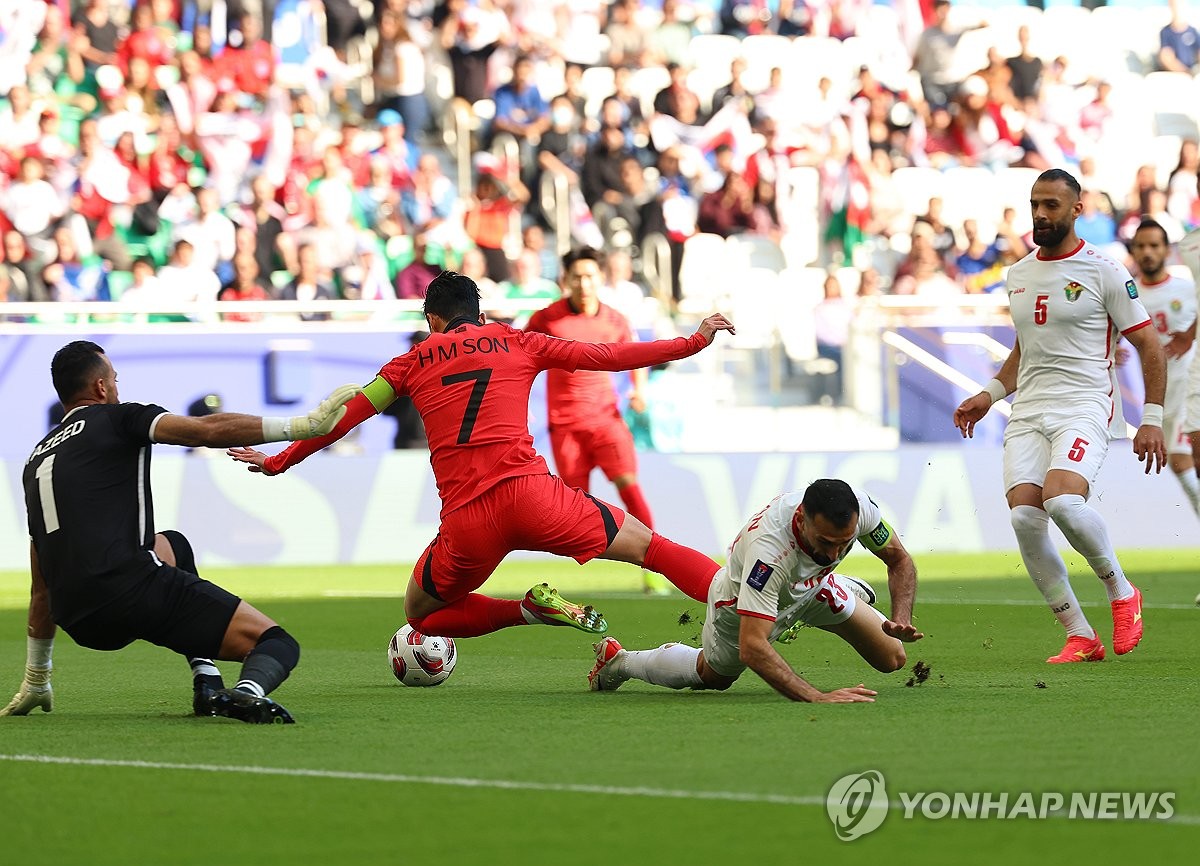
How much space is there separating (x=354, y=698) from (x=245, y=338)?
33.9 feet

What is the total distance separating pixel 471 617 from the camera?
373 inches

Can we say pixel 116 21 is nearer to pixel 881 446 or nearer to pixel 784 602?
pixel 881 446

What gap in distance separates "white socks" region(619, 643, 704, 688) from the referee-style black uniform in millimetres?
1900

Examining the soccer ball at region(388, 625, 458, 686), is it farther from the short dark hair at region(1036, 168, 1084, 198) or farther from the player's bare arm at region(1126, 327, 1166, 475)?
the short dark hair at region(1036, 168, 1084, 198)

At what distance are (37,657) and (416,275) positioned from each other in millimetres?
12309

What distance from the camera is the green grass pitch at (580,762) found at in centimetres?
506

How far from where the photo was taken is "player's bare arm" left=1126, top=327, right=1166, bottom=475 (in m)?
9.41

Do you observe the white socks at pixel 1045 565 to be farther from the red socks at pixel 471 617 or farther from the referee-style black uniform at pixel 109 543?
the referee-style black uniform at pixel 109 543

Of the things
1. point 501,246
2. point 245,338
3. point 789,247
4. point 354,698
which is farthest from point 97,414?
point 789,247

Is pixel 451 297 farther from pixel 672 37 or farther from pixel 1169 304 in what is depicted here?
pixel 672 37

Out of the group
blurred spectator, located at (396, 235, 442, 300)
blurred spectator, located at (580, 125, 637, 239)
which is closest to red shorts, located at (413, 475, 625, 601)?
blurred spectator, located at (396, 235, 442, 300)

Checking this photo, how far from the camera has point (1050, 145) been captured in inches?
986

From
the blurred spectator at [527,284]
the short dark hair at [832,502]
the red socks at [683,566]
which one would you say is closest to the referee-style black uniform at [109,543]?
the red socks at [683,566]

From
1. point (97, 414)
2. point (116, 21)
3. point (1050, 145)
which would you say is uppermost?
point (116, 21)
